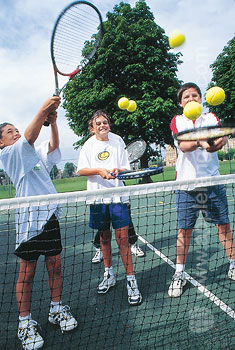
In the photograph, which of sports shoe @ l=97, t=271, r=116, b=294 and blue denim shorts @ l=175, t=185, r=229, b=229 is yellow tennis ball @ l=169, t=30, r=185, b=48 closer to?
blue denim shorts @ l=175, t=185, r=229, b=229

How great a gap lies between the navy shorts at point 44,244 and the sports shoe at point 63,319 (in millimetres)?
573

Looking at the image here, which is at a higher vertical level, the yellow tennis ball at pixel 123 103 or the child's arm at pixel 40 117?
the yellow tennis ball at pixel 123 103

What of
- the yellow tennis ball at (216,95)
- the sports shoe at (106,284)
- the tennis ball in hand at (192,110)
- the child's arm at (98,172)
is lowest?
the sports shoe at (106,284)

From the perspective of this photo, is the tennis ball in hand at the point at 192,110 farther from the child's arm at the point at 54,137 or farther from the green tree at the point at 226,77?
the green tree at the point at 226,77

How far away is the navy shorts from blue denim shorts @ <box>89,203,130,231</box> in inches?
25.2

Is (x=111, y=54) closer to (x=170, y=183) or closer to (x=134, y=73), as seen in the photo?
(x=134, y=73)

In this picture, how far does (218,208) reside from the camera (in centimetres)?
280

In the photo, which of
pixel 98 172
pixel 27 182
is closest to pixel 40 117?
pixel 27 182

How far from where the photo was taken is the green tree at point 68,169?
19.1 meters

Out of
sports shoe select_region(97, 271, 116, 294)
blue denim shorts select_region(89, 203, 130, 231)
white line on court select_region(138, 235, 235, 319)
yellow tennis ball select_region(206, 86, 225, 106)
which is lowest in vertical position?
sports shoe select_region(97, 271, 116, 294)

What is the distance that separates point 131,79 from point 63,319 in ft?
53.7

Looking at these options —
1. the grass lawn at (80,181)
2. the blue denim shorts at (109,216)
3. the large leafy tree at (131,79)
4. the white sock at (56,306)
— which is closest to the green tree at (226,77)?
the grass lawn at (80,181)

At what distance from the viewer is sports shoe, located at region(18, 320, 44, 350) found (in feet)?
7.25

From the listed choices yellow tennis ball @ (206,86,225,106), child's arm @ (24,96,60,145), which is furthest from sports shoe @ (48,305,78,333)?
yellow tennis ball @ (206,86,225,106)
